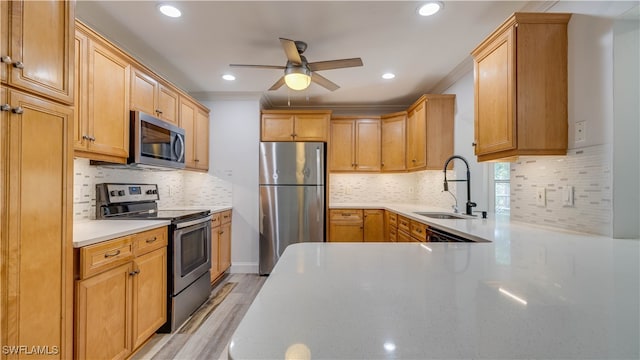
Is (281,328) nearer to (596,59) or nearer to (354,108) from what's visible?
(596,59)

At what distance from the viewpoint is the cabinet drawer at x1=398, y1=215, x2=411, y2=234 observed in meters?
2.75

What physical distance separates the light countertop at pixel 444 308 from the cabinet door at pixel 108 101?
173cm

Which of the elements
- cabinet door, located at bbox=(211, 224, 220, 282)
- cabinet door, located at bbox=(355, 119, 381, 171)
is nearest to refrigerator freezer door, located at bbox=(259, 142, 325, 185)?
cabinet door, located at bbox=(355, 119, 381, 171)

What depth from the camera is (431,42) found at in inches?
93.4

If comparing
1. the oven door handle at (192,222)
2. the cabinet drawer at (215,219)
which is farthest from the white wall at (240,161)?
the oven door handle at (192,222)

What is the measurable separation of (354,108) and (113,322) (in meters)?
3.70

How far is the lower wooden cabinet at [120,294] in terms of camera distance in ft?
4.71

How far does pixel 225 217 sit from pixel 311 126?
5.24 feet

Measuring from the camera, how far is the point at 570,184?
5.38 ft

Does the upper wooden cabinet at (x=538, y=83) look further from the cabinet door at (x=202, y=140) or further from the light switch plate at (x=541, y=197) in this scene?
the cabinet door at (x=202, y=140)

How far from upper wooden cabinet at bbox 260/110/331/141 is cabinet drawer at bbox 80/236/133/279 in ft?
7.48

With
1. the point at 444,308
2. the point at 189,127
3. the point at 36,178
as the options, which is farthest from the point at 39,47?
the point at 189,127

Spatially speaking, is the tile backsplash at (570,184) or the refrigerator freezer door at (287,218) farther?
the refrigerator freezer door at (287,218)

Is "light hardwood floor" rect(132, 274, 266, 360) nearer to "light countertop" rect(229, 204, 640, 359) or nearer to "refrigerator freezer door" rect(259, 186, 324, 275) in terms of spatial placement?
"refrigerator freezer door" rect(259, 186, 324, 275)
